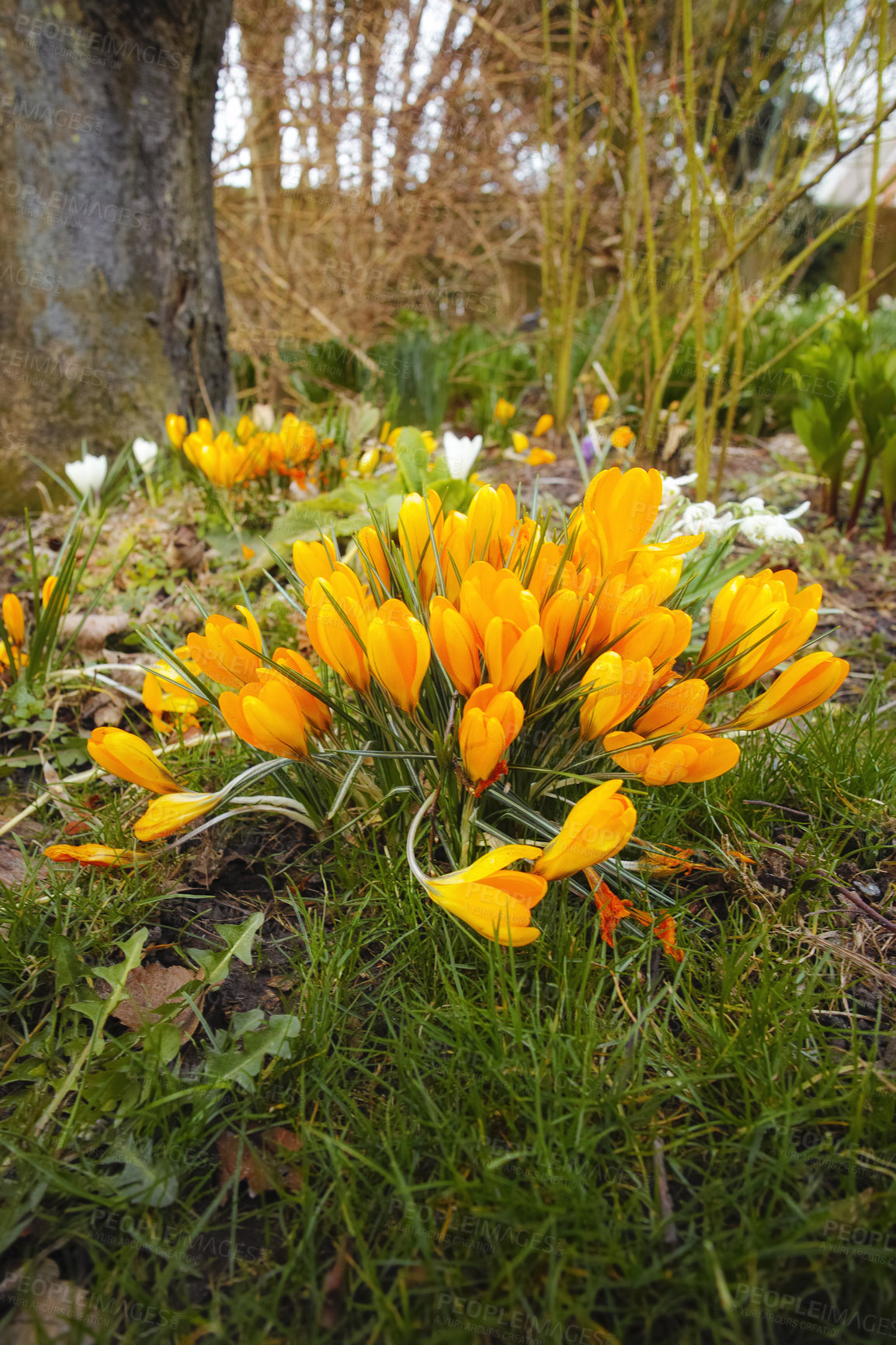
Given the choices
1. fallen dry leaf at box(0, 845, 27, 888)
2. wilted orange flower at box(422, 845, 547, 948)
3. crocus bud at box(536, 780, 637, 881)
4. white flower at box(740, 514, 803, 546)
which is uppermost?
white flower at box(740, 514, 803, 546)

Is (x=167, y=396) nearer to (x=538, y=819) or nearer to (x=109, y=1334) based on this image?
(x=538, y=819)

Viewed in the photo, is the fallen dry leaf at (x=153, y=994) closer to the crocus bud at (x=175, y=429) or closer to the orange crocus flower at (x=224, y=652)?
the orange crocus flower at (x=224, y=652)

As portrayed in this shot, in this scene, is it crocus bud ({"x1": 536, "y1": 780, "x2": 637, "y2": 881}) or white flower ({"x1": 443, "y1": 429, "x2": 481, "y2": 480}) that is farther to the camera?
white flower ({"x1": 443, "y1": 429, "x2": 481, "y2": 480})

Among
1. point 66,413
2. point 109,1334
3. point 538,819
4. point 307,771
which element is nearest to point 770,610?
point 538,819

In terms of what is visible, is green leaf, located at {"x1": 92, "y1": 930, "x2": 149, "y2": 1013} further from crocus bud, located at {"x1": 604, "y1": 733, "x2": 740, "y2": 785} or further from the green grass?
crocus bud, located at {"x1": 604, "y1": 733, "x2": 740, "y2": 785}

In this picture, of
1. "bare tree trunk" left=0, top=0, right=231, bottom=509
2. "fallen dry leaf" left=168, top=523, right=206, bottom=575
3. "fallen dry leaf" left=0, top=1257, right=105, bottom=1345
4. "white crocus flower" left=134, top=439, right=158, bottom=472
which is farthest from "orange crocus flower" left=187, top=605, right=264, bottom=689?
"bare tree trunk" left=0, top=0, right=231, bottom=509

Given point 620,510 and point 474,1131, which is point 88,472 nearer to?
point 620,510
